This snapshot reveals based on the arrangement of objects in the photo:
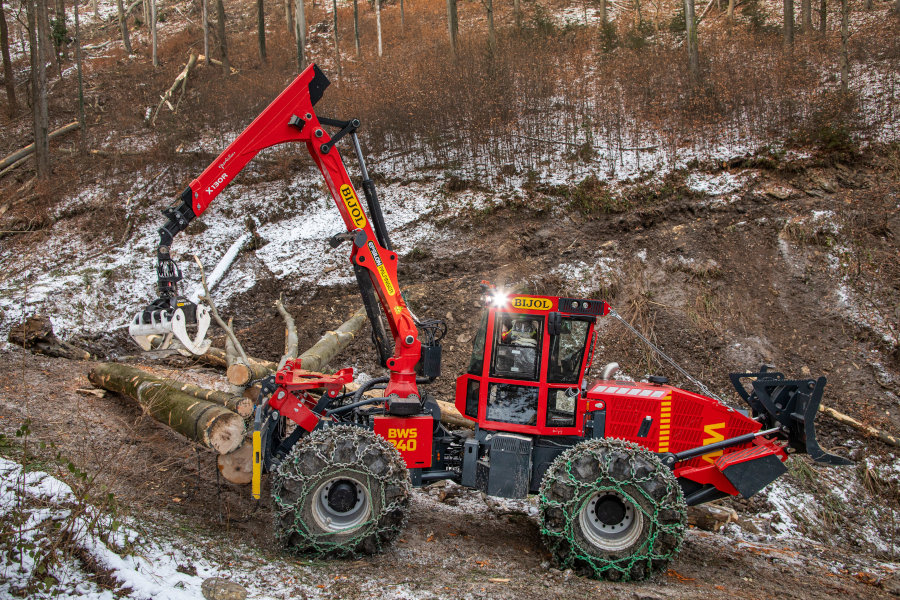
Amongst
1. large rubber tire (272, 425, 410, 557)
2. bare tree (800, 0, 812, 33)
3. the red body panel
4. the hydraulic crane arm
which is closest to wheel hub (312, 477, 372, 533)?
large rubber tire (272, 425, 410, 557)

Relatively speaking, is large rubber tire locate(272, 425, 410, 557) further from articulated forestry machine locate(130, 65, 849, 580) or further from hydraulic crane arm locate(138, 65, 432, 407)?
hydraulic crane arm locate(138, 65, 432, 407)

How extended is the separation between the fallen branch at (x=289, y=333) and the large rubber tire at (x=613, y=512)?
521 centimetres

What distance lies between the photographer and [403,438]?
6.00 meters

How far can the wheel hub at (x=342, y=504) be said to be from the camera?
5.42m

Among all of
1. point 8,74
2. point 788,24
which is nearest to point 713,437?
point 788,24

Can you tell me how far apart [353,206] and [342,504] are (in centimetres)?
286

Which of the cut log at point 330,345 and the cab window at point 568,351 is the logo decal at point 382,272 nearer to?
the cab window at point 568,351

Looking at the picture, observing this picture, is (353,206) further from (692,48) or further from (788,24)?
(788,24)

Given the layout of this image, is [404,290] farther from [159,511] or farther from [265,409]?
[159,511]

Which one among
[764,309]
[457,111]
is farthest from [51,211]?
[764,309]

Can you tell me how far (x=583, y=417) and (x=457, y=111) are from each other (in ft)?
39.3

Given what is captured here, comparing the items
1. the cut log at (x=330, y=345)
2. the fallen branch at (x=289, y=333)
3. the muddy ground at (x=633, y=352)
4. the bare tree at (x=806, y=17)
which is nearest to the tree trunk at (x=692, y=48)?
the muddy ground at (x=633, y=352)

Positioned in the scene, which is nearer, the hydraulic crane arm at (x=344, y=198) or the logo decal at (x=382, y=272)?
the hydraulic crane arm at (x=344, y=198)

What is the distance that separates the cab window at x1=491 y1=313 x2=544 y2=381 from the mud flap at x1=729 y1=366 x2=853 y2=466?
2.01m
